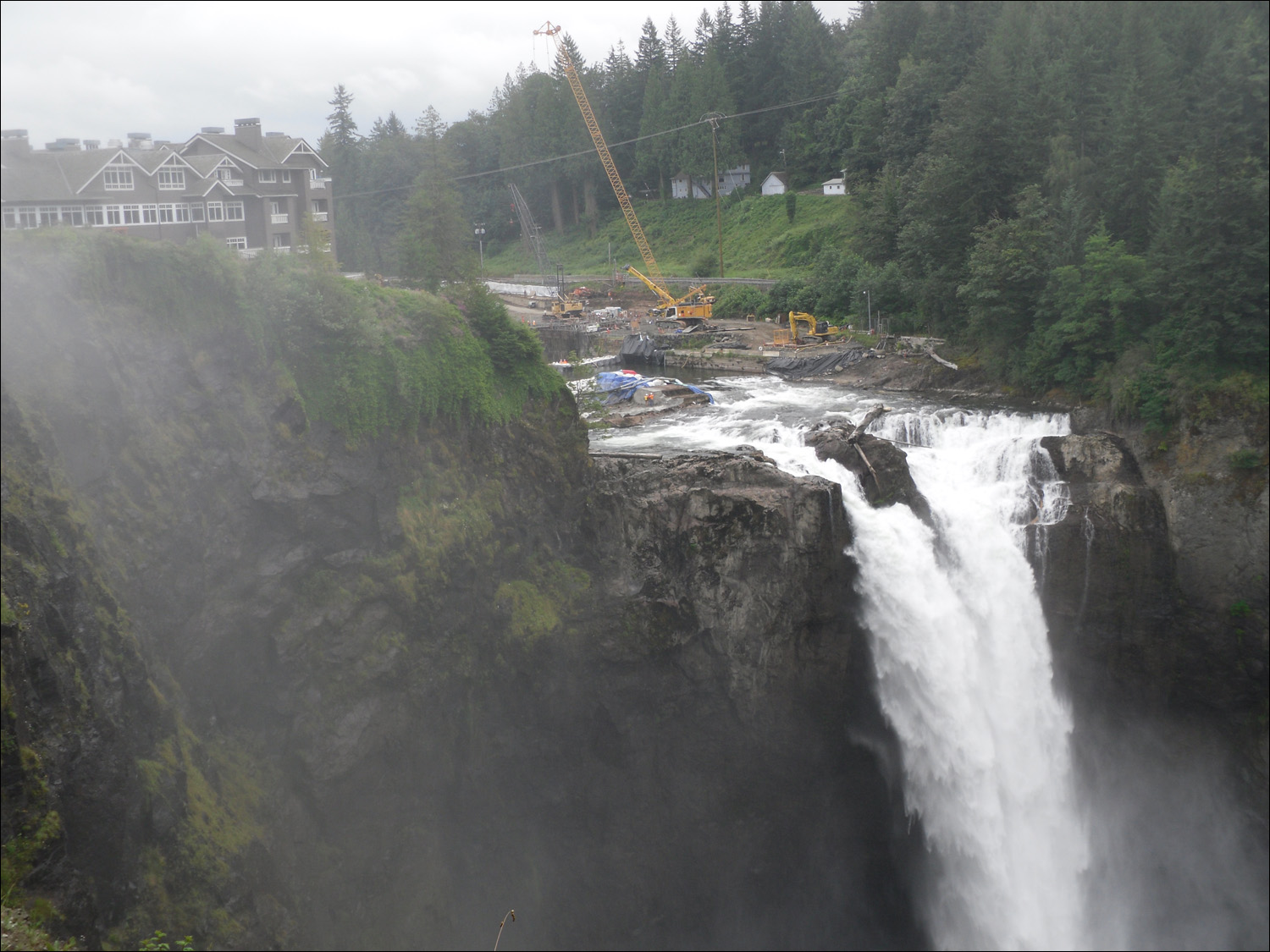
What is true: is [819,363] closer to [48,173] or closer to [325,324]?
[325,324]

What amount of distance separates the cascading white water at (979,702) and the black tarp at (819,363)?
1860 cm

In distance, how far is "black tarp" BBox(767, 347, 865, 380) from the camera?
4766 cm

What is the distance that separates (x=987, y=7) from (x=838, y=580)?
4043cm

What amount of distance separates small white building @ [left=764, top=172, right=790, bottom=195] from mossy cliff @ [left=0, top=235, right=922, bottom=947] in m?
63.7

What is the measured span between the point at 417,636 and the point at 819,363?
2981 centimetres

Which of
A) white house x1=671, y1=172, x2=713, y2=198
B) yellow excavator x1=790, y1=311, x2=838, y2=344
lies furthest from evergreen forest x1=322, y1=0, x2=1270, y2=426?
white house x1=671, y1=172, x2=713, y2=198

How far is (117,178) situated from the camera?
23359 millimetres

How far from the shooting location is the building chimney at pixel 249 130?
103ft

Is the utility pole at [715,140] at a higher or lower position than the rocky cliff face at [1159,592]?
higher

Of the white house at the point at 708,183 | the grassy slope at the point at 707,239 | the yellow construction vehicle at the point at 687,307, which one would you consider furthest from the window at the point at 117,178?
the white house at the point at 708,183

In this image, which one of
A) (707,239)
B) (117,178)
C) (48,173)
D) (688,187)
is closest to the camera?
(48,173)

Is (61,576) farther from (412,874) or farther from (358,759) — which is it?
(412,874)

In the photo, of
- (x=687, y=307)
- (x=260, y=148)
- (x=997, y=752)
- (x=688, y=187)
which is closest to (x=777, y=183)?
(x=688, y=187)

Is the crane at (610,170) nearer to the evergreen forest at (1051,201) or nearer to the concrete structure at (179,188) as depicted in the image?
the evergreen forest at (1051,201)
